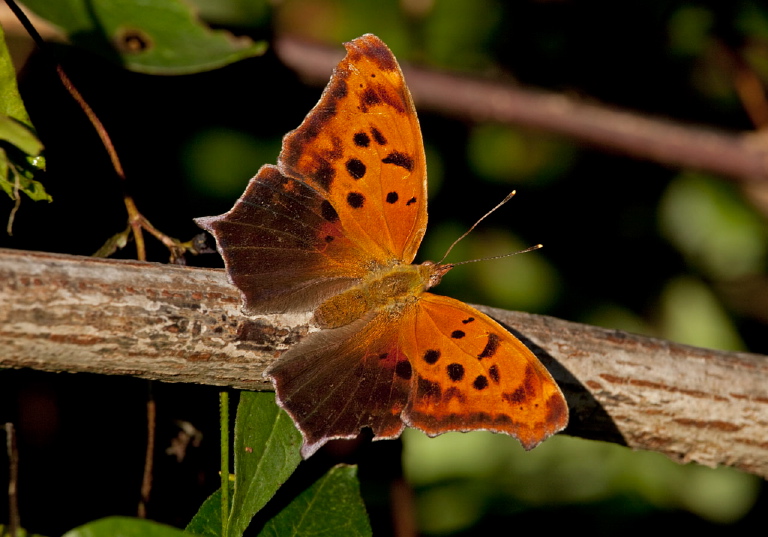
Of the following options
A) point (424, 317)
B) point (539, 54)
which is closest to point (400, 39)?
point (539, 54)

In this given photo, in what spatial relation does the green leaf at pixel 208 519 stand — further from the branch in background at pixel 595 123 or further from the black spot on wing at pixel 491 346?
the branch in background at pixel 595 123

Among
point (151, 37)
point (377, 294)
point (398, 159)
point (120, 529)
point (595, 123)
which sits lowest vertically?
point (120, 529)

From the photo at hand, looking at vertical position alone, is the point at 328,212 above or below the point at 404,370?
above

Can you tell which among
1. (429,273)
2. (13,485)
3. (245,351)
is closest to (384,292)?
(429,273)

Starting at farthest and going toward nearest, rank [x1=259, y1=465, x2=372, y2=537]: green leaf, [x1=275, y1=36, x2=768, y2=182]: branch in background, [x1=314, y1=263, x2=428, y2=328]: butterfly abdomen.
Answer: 1. [x1=275, y1=36, x2=768, y2=182]: branch in background
2. [x1=314, y1=263, x2=428, y2=328]: butterfly abdomen
3. [x1=259, y1=465, x2=372, y2=537]: green leaf

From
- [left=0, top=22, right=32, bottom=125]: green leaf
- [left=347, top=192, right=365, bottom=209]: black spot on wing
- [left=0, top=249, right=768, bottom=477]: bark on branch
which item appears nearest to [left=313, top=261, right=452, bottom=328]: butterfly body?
[left=0, top=249, right=768, bottom=477]: bark on branch

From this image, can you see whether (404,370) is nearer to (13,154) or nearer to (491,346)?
(491,346)

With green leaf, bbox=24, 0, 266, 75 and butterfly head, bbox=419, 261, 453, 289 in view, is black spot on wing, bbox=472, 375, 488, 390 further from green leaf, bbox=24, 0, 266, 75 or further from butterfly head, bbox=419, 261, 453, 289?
green leaf, bbox=24, 0, 266, 75

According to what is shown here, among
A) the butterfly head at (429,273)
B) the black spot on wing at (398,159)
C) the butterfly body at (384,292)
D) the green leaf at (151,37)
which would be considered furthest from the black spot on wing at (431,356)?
the green leaf at (151,37)
